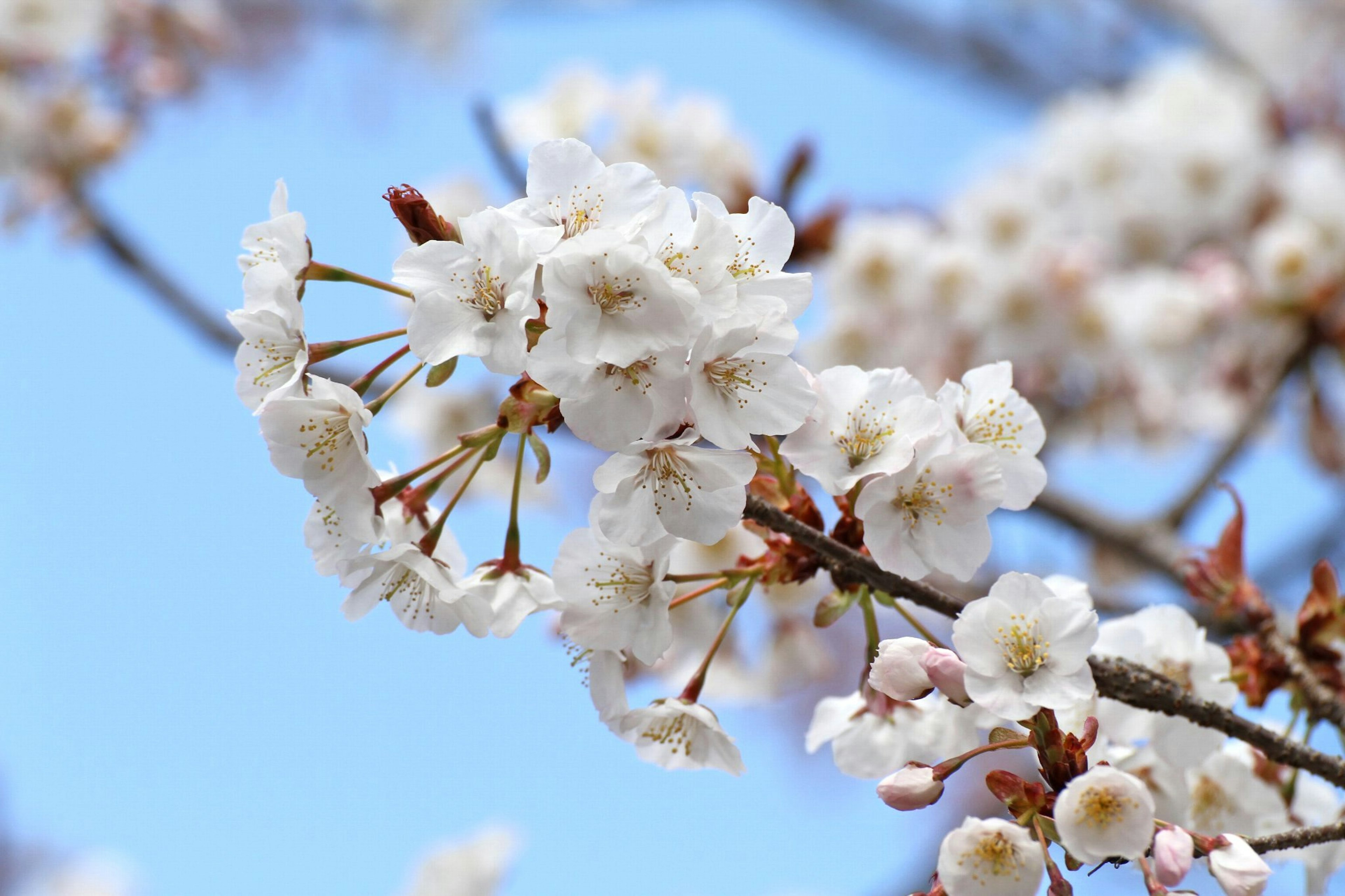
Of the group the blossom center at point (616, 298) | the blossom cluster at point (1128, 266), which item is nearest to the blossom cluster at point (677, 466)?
the blossom center at point (616, 298)

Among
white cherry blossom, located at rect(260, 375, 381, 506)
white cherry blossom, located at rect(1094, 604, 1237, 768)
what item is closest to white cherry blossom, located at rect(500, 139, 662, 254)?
white cherry blossom, located at rect(260, 375, 381, 506)

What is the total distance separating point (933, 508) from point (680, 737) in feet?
1.20

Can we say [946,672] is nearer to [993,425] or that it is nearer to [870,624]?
[870,624]

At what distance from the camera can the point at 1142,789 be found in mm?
961

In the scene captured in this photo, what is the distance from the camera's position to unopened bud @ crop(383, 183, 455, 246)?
1.03 m

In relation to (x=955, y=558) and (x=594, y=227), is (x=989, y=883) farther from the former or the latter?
(x=594, y=227)

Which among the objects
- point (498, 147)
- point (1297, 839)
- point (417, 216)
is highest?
point (498, 147)

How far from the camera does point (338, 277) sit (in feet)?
3.72

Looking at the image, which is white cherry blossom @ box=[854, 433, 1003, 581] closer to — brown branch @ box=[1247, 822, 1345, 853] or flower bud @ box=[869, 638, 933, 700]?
flower bud @ box=[869, 638, 933, 700]

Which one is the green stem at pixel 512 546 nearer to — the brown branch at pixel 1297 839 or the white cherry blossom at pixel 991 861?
the white cherry blossom at pixel 991 861

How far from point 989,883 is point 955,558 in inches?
11.6

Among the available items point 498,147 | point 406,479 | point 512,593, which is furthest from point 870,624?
point 498,147

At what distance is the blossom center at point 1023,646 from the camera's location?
1.03 meters

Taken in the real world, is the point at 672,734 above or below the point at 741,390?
below
